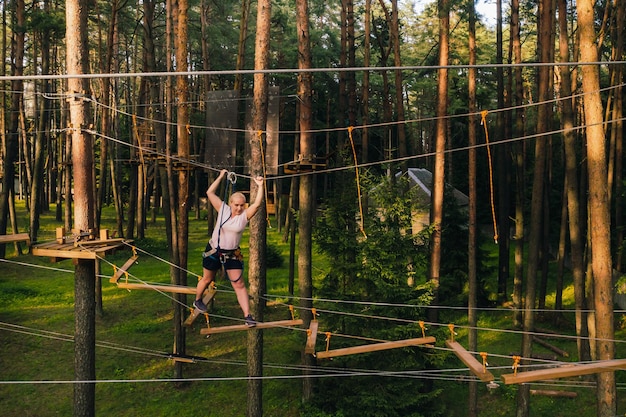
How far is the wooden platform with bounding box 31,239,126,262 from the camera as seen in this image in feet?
24.6

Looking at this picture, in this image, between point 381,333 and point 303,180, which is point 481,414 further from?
point 303,180

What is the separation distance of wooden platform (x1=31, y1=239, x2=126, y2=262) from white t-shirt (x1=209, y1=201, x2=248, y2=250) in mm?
1914

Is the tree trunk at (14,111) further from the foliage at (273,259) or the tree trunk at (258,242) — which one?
the tree trunk at (258,242)

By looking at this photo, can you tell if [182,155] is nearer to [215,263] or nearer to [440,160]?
[440,160]

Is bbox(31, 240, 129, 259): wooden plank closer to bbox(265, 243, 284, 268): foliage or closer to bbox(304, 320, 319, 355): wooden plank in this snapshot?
bbox(304, 320, 319, 355): wooden plank

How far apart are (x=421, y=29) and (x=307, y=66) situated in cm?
3290

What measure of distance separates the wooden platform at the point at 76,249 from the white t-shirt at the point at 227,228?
191 centimetres

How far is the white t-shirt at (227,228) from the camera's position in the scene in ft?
22.2

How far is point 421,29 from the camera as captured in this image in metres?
42.7

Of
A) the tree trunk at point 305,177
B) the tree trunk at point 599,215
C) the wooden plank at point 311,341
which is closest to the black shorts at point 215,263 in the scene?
the wooden plank at point 311,341

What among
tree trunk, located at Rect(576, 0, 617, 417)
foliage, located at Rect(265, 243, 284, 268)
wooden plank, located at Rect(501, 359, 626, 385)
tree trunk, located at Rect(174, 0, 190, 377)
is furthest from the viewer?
foliage, located at Rect(265, 243, 284, 268)

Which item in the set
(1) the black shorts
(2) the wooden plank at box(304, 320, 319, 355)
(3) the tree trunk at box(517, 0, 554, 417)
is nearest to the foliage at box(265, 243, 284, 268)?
(3) the tree trunk at box(517, 0, 554, 417)

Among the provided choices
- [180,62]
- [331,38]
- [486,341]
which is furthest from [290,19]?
[486,341]

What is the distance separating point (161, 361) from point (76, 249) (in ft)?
30.6
